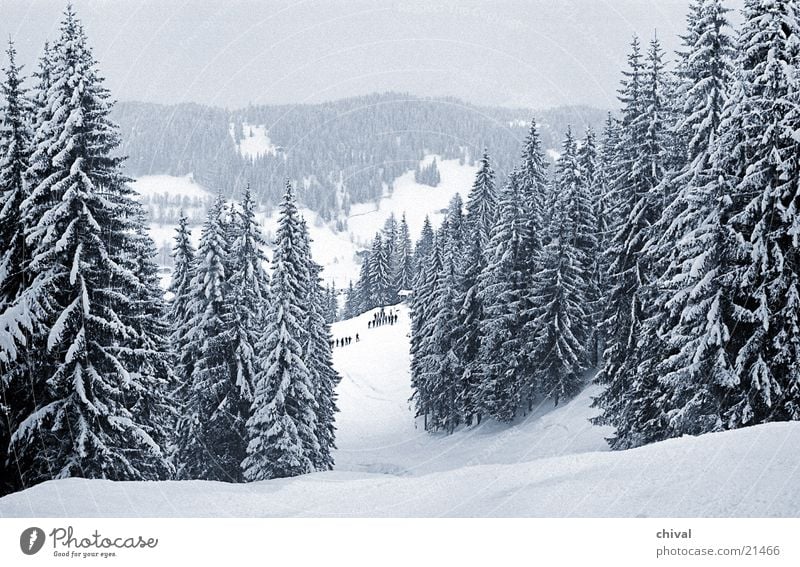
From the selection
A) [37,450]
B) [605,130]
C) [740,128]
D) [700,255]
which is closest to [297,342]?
[37,450]

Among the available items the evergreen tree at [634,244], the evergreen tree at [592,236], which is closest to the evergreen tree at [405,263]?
the evergreen tree at [592,236]

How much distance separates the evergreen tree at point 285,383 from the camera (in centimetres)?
2250

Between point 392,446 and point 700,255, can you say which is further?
point 392,446

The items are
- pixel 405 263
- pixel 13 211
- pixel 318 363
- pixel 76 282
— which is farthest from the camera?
pixel 405 263

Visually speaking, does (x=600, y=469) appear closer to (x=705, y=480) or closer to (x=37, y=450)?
(x=705, y=480)

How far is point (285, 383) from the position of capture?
22.8 meters

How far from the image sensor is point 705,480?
7.04 metres

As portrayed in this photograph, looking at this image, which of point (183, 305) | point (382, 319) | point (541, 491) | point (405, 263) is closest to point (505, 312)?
point (183, 305)

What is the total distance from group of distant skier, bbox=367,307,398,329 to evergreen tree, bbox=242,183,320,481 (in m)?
52.4

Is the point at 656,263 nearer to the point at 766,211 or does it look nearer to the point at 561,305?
the point at 766,211

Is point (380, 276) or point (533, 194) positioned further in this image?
point (380, 276)

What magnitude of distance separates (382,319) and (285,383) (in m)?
57.0

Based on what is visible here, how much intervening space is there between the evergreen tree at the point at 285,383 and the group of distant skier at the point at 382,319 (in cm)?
5238
